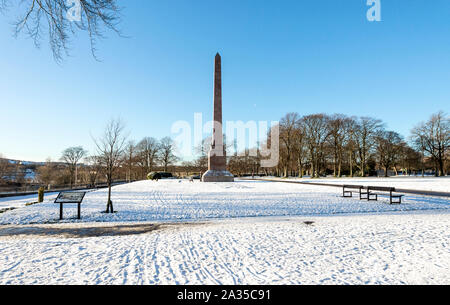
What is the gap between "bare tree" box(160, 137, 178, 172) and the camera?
54938 mm

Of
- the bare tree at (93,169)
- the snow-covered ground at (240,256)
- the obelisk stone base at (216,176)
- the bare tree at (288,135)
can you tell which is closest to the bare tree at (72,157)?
the bare tree at (93,169)

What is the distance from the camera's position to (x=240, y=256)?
13.3 feet

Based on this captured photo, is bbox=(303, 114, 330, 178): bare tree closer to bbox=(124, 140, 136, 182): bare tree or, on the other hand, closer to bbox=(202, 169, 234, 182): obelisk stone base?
bbox=(202, 169, 234, 182): obelisk stone base

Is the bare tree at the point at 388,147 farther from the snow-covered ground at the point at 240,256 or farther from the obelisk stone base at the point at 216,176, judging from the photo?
the snow-covered ground at the point at 240,256

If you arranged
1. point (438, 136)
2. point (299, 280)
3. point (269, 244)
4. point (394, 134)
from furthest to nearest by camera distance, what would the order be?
point (394, 134) → point (438, 136) → point (269, 244) → point (299, 280)

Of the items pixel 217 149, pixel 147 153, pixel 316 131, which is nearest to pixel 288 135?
pixel 316 131

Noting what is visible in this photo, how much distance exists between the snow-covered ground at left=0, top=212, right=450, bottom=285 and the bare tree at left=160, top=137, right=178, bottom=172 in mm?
50026

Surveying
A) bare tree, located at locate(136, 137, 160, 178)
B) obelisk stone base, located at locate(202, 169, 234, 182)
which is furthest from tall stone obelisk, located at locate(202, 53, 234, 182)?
bare tree, located at locate(136, 137, 160, 178)

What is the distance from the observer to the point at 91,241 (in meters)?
5.05

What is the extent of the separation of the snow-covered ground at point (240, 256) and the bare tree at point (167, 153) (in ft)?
164

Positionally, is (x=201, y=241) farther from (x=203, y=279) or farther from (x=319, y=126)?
(x=319, y=126)

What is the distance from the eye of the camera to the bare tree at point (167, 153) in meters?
54.9
